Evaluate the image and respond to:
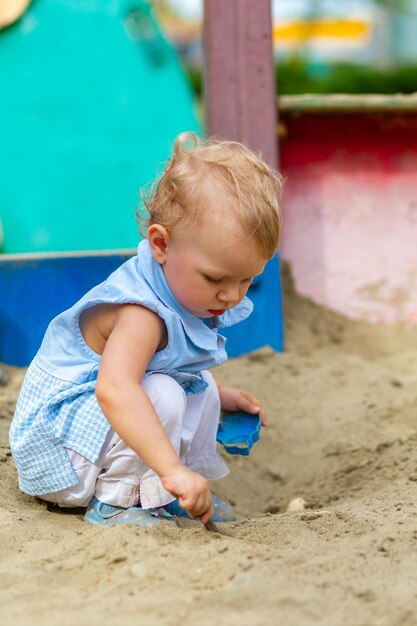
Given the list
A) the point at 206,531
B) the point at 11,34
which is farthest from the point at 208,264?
the point at 11,34

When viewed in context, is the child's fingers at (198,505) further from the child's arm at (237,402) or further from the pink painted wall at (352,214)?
the pink painted wall at (352,214)

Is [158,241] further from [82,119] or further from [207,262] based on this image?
[82,119]

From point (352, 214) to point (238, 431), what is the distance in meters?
1.64

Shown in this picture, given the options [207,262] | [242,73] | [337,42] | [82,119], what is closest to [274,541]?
[207,262]

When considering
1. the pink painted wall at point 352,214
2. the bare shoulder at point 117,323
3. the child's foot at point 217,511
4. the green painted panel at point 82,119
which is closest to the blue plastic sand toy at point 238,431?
the child's foot at point 217,511

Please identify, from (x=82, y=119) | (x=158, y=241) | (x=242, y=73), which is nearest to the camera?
(x=158, y=241)

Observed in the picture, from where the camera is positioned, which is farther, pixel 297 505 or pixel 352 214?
pixel 352 214

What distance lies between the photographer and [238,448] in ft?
6.73

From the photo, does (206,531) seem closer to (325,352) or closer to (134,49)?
(325,352)

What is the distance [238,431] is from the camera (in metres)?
2.05

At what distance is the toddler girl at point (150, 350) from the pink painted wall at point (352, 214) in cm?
A: 165

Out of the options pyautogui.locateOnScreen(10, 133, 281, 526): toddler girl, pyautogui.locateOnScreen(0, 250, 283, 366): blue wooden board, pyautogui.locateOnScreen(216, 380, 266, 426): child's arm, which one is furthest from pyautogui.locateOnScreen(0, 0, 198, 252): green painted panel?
pyautogui.locateOnScreen(10, 133, 281, 526): toddler girl

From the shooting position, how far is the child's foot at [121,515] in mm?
1698

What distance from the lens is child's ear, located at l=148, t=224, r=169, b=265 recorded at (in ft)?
5.64
